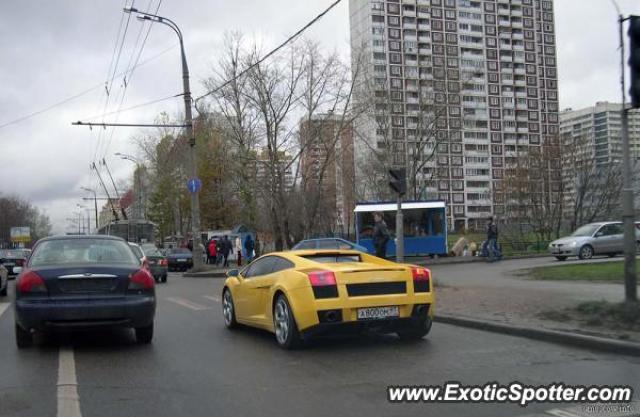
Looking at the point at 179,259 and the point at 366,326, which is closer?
the point at 366,326

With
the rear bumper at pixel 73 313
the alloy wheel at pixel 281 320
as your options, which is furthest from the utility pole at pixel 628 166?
the rear bumper at pixel 73 313

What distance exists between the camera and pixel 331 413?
17.5 feet

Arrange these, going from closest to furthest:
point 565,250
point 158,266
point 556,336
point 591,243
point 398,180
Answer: point 556,336, point 398,180, point 158,266, point 591,243, point 565,250

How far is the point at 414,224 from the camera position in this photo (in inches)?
1163

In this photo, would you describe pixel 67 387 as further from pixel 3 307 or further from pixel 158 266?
pixel 158 266

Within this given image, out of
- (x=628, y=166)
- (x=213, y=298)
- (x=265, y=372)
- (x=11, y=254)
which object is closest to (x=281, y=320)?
(x=265, y=372)

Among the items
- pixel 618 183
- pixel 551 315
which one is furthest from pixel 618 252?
pixel 551 315

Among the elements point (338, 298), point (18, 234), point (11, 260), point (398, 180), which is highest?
point (398, 180)

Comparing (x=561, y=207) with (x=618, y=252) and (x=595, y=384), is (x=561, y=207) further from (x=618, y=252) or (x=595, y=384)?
(x=595, y=384)

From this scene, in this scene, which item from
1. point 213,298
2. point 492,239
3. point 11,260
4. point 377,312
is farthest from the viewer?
point 11,260

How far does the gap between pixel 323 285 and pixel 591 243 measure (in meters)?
20.4

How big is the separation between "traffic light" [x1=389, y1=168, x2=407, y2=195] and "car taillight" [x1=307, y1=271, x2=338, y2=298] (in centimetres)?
692

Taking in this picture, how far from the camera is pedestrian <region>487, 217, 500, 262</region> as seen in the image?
26.5 m

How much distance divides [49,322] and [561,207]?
127 ft
